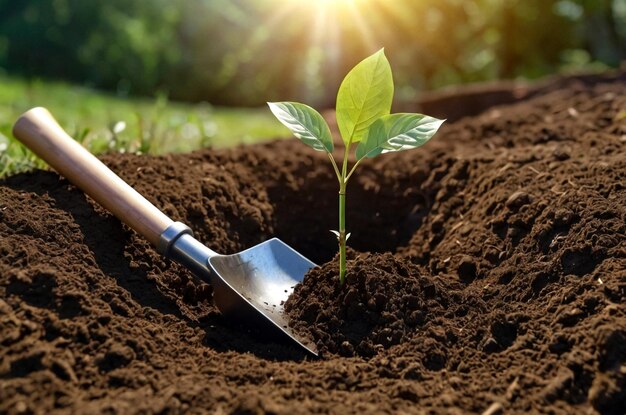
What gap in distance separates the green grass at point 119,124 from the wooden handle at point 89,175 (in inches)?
20.4

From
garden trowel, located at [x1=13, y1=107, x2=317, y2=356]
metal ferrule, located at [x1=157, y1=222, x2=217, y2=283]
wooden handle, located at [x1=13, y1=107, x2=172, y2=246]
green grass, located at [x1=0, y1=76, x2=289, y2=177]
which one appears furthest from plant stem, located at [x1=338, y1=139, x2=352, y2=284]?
green grass, located at [x1=0, y1=76, x2=289, y2=177]

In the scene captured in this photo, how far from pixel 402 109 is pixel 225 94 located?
4.54 meters

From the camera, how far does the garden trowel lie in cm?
261

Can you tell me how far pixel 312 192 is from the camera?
13.1 feet

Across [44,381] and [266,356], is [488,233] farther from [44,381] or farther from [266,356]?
[44,381]

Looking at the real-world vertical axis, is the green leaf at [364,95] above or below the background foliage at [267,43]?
below

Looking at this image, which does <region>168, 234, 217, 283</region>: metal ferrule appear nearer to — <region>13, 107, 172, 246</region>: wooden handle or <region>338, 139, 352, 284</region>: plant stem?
<region>13, 107, 172, 246</region>: wooden handle

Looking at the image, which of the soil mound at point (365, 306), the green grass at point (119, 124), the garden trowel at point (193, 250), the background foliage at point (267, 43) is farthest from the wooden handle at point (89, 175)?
the background foliage at point (267, 43)

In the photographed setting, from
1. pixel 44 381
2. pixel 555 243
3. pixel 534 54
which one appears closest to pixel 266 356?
pixel 44 381

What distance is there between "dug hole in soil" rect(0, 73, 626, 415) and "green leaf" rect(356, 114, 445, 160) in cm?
48

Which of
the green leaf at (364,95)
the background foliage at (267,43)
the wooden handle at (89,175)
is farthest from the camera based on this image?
the background foliage at (267,43)

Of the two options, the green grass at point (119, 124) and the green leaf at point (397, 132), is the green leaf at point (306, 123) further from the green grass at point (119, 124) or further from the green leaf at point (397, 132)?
the green grass at point (119, 124)

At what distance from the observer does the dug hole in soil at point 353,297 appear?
207 centimetres

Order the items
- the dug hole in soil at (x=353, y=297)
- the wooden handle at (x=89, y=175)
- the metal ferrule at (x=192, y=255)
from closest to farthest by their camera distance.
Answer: the dug hole in soil at (x=353, y=297)
the metal ferrule at (x=192, y=255)
the wooden handle at (x=89, y=175)
